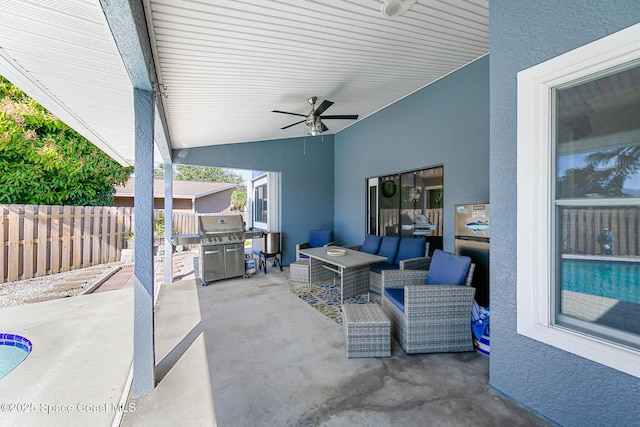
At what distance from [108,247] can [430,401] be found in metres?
8.31

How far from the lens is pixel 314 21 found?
7.52ft

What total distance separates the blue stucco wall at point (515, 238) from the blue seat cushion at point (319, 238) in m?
4.58

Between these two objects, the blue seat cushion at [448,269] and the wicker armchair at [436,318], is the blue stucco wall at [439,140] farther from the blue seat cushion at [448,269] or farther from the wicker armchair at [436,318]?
the wicker armchair at [436,318]

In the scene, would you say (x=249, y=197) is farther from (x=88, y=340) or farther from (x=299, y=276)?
(x=88, y=340)

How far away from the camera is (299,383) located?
2.19m

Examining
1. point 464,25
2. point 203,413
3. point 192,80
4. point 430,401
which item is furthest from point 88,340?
point 464,25

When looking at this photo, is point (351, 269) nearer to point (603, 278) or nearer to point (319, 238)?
point (319, 238)

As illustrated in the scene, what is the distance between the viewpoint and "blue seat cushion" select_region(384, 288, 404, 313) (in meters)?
2.82

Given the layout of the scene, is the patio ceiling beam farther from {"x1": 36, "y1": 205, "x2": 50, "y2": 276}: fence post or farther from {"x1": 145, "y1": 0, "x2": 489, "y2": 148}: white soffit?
{"x1": 36, "y1": 205, "x2": 50, "y2": 276}: fence post

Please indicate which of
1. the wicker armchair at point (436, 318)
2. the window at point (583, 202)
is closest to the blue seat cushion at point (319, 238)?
the wicker armchair at point (436, 318)

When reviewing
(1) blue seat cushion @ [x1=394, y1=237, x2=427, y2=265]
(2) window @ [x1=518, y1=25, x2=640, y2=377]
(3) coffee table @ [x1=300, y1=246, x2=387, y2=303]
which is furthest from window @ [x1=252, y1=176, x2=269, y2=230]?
(2) window @ [x1=518, y1=25, x2=640, y2=377]

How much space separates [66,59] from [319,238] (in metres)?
5.36

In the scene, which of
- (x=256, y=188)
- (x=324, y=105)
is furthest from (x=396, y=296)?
(x=256, y=188)

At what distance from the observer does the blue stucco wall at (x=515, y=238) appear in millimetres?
1491
